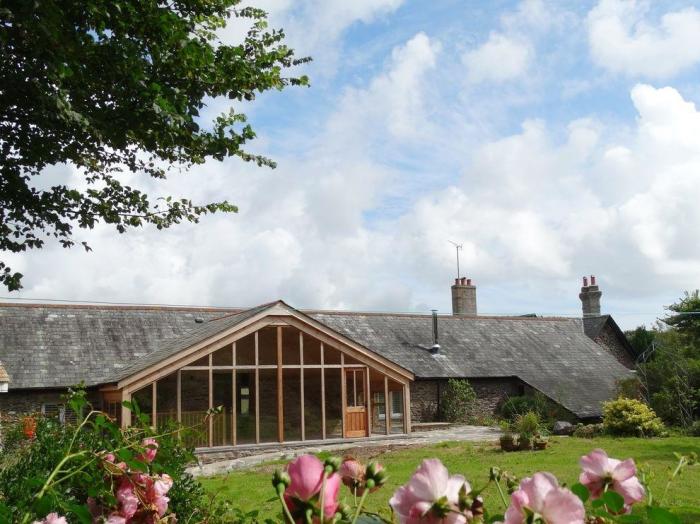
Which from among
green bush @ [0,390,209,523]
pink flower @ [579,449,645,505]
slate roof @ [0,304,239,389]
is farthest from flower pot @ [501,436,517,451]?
pink flower @ [579,449,645,505]

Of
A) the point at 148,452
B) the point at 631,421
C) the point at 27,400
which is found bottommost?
the point at 631,421

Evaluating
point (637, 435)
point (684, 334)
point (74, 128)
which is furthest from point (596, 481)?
point (684, 334)

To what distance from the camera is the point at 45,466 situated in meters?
3.96

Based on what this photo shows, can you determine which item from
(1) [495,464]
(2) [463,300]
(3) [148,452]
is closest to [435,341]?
(2) [463,300]

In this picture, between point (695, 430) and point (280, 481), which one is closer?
point (280, 481)

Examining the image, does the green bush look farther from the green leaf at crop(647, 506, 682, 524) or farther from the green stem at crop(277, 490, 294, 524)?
the green leaf at crop(647, 506, 682, 524)

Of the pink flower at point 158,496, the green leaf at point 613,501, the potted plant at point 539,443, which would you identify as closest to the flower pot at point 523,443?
the potted plant at point 539,443

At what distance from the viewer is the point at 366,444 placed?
69.0ft

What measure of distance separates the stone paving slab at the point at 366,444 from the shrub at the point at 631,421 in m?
3.64

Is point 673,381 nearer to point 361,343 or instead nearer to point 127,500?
point 361,343

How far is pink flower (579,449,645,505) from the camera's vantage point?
1490 mm

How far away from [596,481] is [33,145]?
10633 mm

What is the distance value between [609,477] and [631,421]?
21.6 metres

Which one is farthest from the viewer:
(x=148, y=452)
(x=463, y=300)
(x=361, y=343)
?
(x=463, y=300)
